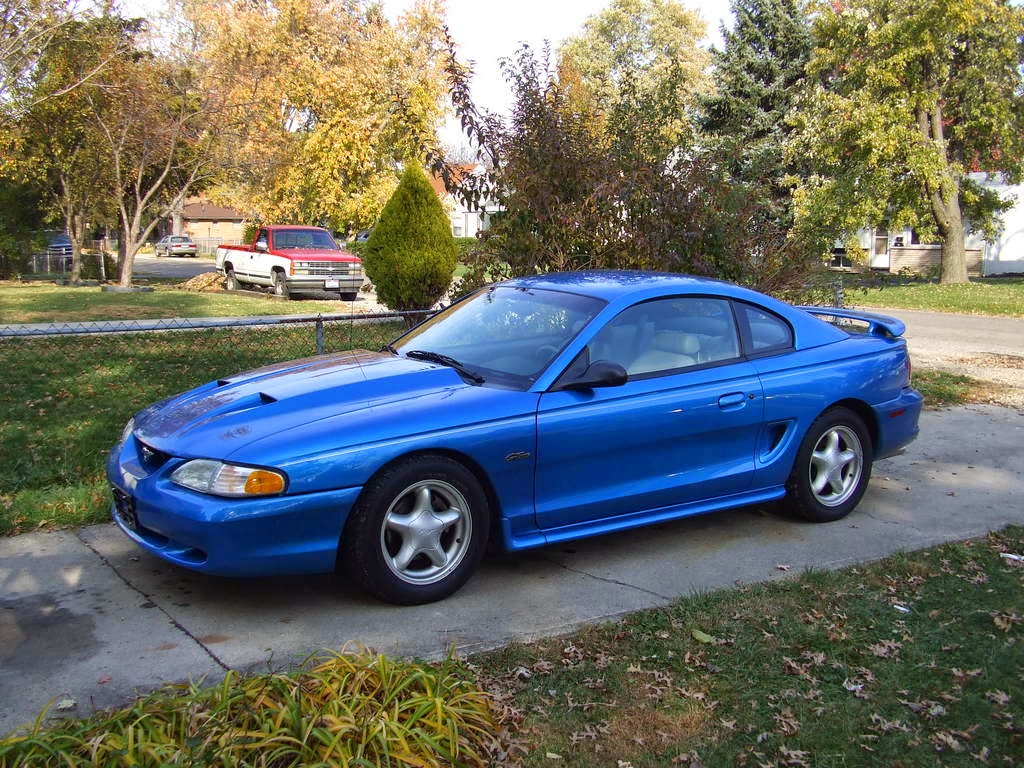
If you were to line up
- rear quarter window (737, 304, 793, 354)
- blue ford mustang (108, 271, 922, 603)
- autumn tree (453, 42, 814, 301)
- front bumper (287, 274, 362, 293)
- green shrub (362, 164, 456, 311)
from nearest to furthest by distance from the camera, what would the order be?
blue ford mustang (108, 271, 922, 603) → rear quarter window (737, 304, 793, 354) → autumn tree (453, 42, 814, 301) → green shrub (362, 164, 456, 311) → front bumper (287, 274, 362, 293)

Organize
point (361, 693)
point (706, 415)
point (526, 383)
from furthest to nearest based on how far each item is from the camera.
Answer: point (706, 415) < point (526, 383) < point (361, 693)

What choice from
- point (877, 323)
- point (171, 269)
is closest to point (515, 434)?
point (877, 323)

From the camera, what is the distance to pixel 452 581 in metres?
4.49

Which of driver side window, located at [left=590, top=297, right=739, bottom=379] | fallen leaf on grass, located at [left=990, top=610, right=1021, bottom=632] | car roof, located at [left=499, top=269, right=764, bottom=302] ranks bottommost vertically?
fallen leaf on grass, located at [left=990, top=610, right=1021, bottom=632]

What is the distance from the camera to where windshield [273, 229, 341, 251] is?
76.3ft

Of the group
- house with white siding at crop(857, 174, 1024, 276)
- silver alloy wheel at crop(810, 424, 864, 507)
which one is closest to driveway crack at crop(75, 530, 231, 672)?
silver alloy wheel at crop(810, 424, 864, 507)

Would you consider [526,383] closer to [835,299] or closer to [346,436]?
[346,436]

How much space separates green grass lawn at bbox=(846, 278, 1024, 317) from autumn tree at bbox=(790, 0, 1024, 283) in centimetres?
187

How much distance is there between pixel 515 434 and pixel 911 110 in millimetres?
27250

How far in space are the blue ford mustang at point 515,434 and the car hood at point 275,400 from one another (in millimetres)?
15

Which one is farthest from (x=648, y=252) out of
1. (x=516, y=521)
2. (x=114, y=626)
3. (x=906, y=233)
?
(x=906, y=233)

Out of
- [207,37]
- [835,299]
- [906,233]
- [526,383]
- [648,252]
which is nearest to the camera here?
[526,383]

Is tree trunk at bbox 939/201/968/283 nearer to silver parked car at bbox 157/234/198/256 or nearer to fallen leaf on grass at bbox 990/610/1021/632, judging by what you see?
fallen leaf on grass at bbox 990/610/1021/632

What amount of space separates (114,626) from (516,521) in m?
1.81
